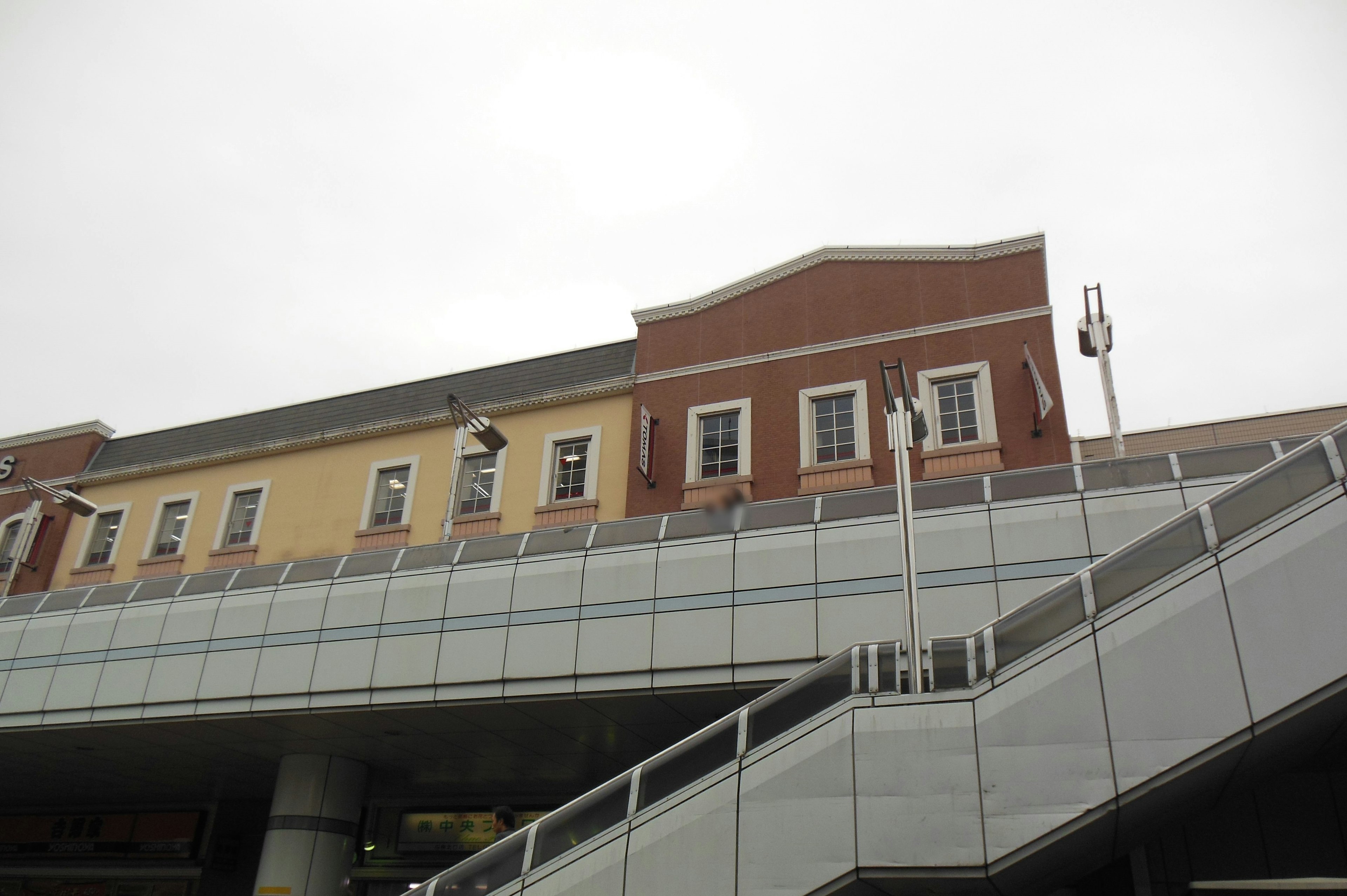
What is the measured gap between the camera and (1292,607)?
11047 millimetres

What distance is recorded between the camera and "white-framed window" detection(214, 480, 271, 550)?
30.5m

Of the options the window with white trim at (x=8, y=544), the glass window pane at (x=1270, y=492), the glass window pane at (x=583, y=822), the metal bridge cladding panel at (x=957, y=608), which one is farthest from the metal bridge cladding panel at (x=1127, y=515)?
the window with white trim at (x=8, y=544)

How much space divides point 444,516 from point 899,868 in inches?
706

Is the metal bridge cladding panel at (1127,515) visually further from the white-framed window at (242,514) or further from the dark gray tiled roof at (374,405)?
the white-framed window at (242,514)

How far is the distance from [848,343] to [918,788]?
580 inches

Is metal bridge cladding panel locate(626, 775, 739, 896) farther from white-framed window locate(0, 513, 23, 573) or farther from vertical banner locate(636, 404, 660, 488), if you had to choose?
white-framed window locate(0, 513, 23, 573)

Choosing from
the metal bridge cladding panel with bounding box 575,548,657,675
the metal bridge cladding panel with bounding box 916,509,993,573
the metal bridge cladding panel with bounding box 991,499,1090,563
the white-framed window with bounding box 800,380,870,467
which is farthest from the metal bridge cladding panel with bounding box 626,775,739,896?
the white-framed window with bounding box 800,380,870,467

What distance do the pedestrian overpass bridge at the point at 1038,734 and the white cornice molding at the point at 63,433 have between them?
1180 inches

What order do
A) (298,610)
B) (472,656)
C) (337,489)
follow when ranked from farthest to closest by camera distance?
(337,489)
(298,610)
(472,656)

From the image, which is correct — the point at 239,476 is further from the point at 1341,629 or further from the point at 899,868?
the point at 1341,629

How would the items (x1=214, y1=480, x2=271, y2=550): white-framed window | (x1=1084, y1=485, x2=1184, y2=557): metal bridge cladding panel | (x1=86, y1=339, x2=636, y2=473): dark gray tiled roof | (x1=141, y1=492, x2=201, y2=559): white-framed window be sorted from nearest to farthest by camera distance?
(x1=1084, y1=485, x2=1184, y2=557): metal bridge cladding panel
(x1=86, y1=339, x2=636, y2=473): dark gray tiled roof
(x1=214, y1=480, x2=271, y2=550): white-framed window
(x1=141, y1=492, x2=201, y2=559): white-framed window

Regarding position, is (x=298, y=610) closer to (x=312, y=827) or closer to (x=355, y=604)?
(x=355, y=604)

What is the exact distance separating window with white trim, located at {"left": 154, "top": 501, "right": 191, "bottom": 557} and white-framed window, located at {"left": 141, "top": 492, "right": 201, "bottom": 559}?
0.4 inches

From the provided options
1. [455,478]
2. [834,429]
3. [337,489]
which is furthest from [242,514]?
[834,429]
